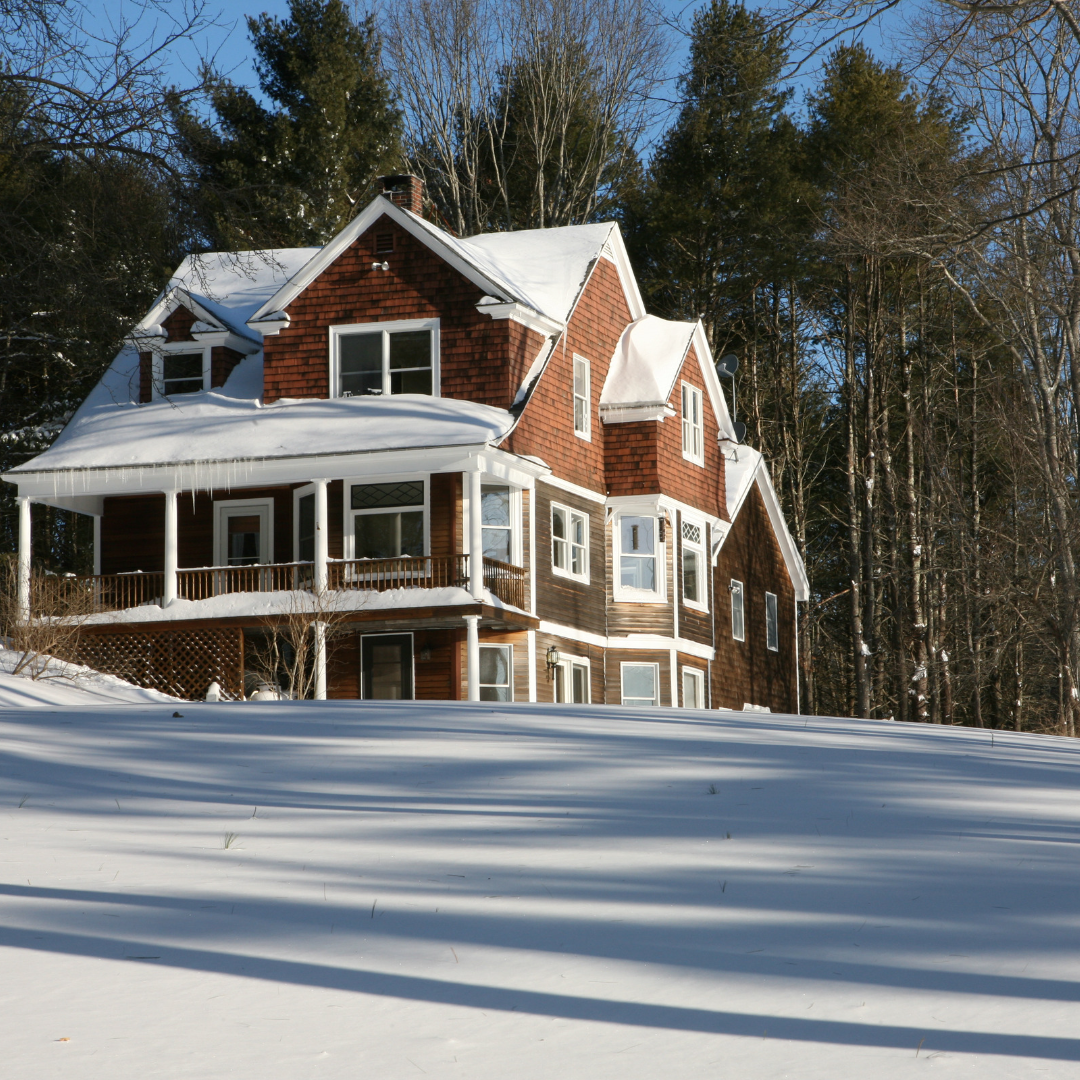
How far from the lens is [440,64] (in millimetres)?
40562

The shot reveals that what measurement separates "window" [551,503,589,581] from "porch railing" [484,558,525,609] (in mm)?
1262

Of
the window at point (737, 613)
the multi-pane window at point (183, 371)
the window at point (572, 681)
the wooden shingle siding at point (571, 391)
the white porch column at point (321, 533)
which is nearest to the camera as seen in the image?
the white porch column at point (321, 533)

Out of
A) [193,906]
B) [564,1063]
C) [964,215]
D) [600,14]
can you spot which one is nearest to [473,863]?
[193,906]

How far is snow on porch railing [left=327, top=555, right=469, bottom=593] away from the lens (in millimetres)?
22797

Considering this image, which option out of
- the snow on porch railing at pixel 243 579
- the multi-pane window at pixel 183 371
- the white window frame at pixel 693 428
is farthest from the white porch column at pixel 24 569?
the white window frame at pixel 693 428

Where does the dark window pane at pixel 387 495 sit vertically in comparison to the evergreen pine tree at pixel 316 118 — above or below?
below

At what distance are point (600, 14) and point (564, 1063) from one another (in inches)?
1533

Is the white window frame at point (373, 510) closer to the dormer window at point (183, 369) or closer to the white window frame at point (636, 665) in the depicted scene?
the dormer window at point (183, 369)

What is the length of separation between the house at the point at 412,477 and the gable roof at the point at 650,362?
51 millimetres

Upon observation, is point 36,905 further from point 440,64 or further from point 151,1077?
point 440,64

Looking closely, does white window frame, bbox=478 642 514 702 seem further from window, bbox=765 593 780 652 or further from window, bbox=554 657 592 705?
window, bbox=765 593 780 652

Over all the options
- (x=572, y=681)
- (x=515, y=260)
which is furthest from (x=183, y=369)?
(x=572, y=681)

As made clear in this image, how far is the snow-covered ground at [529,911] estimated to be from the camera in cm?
Result: 448

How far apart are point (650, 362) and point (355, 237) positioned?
605 centimetres
